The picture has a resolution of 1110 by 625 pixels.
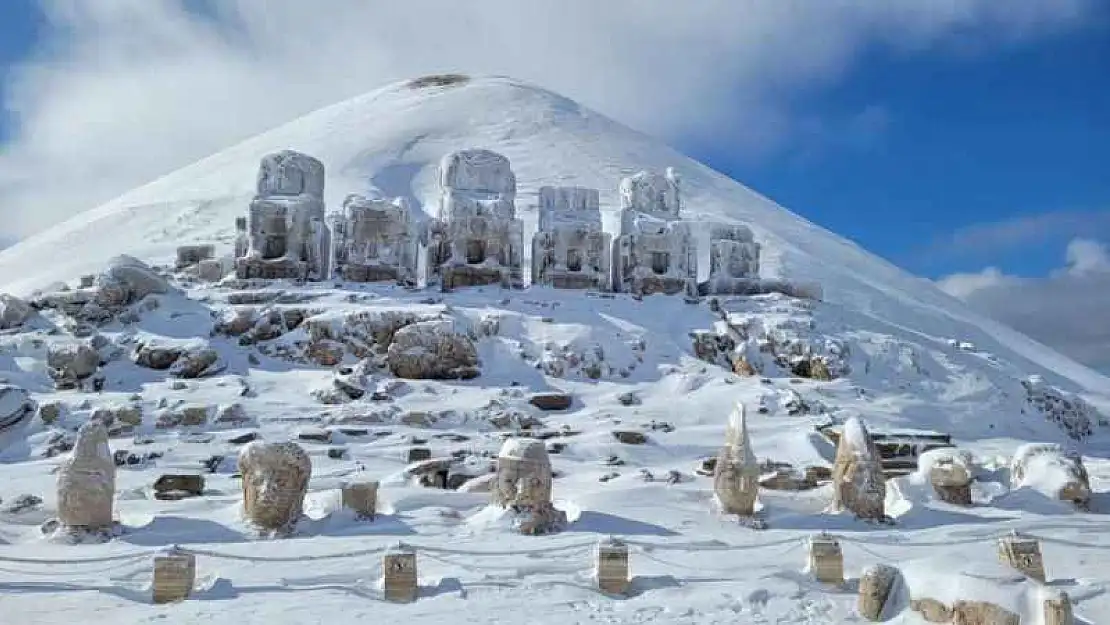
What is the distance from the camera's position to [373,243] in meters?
32.3

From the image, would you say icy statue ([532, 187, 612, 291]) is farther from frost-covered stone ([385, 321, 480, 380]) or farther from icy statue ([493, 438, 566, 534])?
icy statue ([493, 438, 566, 534])

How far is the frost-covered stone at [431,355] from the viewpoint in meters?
25.6

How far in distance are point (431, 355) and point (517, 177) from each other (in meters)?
33.7

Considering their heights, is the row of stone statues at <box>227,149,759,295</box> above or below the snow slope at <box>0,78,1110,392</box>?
below

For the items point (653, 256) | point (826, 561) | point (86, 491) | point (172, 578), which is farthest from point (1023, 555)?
point (653, 256)

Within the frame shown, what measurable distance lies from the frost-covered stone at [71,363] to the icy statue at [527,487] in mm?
14244

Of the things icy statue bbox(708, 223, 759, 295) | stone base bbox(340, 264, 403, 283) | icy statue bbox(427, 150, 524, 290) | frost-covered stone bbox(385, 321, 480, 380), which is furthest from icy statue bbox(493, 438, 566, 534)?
icy statue bbox(708, 223, 759, 295)

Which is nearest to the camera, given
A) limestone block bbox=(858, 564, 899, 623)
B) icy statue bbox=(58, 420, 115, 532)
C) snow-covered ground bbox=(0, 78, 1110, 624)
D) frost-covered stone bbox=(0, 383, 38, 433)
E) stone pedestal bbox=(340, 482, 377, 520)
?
limestone block bbox=(858, 564, 899, 623)

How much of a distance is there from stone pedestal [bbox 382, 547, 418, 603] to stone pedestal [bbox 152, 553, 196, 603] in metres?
2.08

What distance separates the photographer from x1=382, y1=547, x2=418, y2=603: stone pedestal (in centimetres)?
1153

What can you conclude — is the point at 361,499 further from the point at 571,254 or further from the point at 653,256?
the point at 653,256

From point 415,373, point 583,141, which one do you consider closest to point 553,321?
point 415,373

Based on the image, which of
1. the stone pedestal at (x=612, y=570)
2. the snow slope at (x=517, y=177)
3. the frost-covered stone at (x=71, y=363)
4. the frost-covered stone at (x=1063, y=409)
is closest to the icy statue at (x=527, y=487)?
the stone pedestal at (x=612, y=570)

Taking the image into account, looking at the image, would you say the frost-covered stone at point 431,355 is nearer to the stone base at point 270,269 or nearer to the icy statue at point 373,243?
the icy statue at point 373,243
